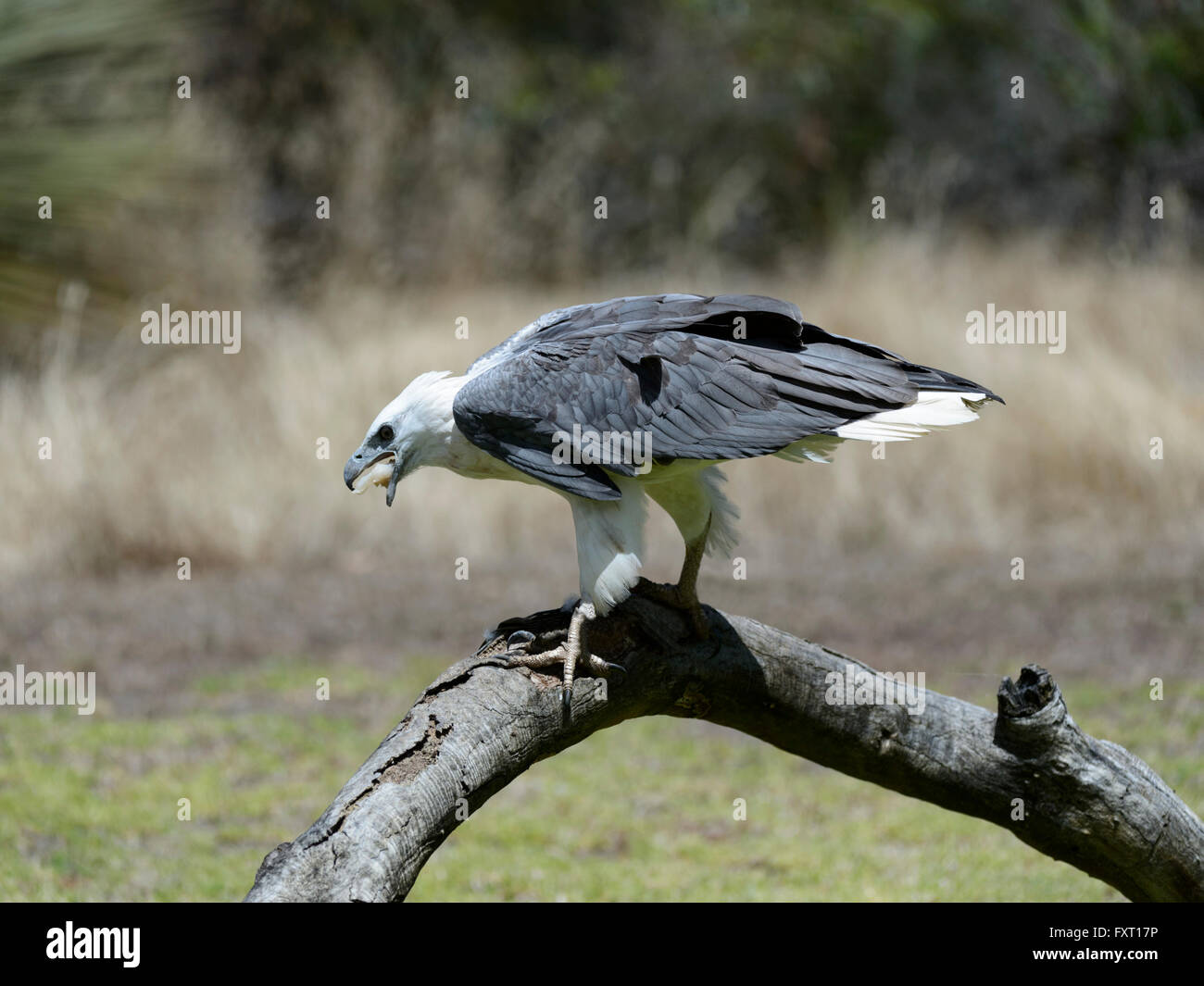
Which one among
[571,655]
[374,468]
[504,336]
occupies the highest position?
[504,336]

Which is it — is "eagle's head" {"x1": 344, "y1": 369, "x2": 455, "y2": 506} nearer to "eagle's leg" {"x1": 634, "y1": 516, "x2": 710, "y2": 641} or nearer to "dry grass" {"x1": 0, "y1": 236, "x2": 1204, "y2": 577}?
"eagle's leg" {"x1": 634, "y1": 516, "x2": 710, "y2": 641}

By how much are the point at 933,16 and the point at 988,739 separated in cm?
1606

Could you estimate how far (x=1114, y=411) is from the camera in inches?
364

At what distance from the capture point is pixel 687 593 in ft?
11.3

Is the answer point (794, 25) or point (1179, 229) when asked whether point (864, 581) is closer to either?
point (1179, 229)

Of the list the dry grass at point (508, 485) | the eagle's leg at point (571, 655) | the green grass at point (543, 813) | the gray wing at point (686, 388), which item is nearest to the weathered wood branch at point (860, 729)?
the eagle's leg at point (571, 655)

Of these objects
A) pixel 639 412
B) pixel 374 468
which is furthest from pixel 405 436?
pixel 639 412

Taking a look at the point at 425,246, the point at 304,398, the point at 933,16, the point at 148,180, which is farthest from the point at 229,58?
the point at 933,16

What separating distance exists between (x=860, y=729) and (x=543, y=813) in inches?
108

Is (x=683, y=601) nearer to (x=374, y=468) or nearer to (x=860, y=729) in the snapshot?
(x=860, y=729)

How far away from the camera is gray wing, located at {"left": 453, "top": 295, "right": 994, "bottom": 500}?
3248 millimetres

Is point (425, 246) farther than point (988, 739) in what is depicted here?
Yes

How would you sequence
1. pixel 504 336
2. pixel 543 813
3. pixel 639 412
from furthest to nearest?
1. pixel 504 336
2. pixel 543 813
3. pixel 639 412

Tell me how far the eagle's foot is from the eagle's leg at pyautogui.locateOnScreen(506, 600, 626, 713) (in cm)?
23
